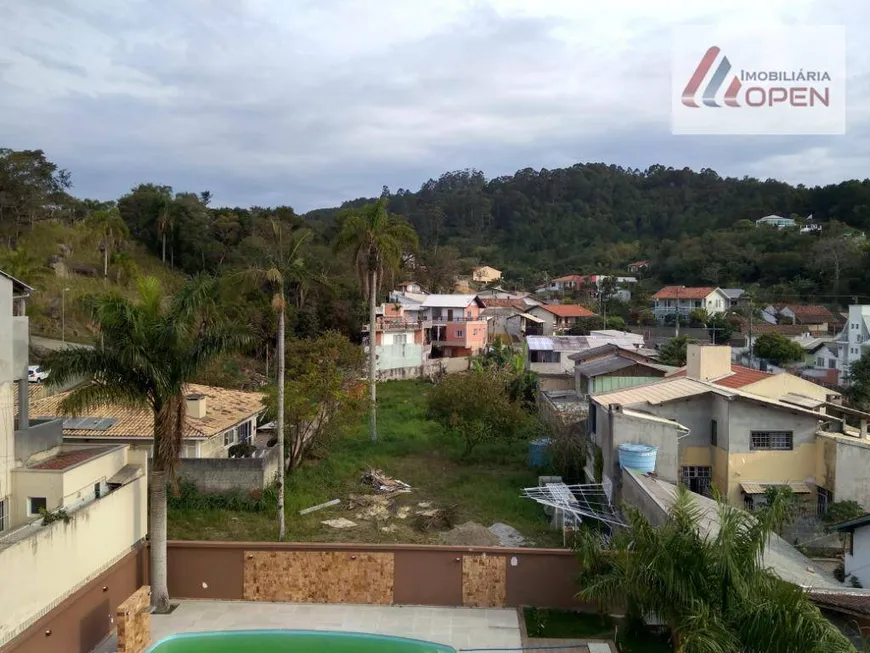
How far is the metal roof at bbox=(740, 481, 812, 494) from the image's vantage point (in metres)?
18.8

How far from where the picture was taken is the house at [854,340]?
45.8 meters

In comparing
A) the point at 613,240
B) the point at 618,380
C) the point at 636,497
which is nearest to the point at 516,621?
the point at 636,497

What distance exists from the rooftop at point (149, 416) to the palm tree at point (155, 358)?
15.1 feet

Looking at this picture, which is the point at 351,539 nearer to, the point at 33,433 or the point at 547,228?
the point at 33,433

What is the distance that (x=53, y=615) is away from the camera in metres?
11.0

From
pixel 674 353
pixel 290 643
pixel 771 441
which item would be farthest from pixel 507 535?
pixel 674 353

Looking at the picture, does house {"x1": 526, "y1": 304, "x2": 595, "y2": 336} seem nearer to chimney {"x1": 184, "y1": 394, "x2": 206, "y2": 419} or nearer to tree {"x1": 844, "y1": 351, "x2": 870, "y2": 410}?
tree {"x1": 844, "y1": 351, "x2": 870, "y2": 410}

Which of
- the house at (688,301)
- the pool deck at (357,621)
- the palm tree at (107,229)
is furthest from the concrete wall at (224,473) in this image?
the house at (688,301)

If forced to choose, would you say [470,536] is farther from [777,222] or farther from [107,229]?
[777,222]

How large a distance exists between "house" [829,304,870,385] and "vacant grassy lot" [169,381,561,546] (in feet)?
97.8

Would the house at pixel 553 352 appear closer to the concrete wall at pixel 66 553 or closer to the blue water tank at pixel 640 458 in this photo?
the blue water tank at pixel 640 458

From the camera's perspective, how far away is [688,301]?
71.4 m

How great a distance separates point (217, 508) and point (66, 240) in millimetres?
39509

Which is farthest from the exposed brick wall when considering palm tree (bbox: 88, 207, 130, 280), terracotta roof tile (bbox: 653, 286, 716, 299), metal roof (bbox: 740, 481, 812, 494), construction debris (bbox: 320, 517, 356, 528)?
terracotta roof tile (bbox: 653, 286, 716, 299)
